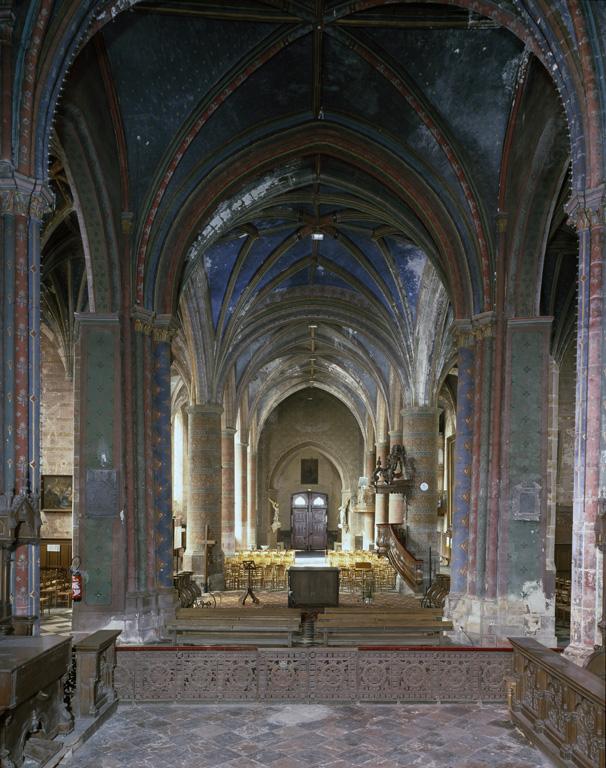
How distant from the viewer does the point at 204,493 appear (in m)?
21.6

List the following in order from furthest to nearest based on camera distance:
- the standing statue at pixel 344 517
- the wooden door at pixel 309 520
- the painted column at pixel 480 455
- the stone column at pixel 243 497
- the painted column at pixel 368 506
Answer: the wooden door at pixel 309 520
the standing statue at pixel 344 517
the painted column at pixel 368 506
the stone column at pixel 243 497
the painted column at pixel 480 455

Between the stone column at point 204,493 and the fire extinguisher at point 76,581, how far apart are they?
9.62 meters

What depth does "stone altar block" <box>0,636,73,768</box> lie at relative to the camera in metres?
5.45

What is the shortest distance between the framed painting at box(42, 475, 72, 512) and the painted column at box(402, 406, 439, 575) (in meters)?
9.72

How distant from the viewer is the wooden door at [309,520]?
45688mm

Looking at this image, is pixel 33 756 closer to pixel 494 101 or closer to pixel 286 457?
pixel 494 101

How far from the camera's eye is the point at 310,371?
38094 millimetres

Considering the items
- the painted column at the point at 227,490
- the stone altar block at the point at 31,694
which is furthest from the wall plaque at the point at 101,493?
the painted column at the point at 227,490

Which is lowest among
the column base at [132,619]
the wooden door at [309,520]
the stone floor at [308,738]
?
the wooden door at [309,520]

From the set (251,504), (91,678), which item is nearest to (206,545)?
(91,678)

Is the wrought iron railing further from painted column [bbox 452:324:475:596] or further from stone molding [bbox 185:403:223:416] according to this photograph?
painted column [bbox 452:324:475:596]

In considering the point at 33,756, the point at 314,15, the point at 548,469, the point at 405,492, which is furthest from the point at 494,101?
the point at 405,492

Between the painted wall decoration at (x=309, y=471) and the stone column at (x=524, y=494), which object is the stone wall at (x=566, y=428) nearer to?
the stone column at (x=524, y=494)

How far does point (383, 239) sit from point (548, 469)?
368 inches
